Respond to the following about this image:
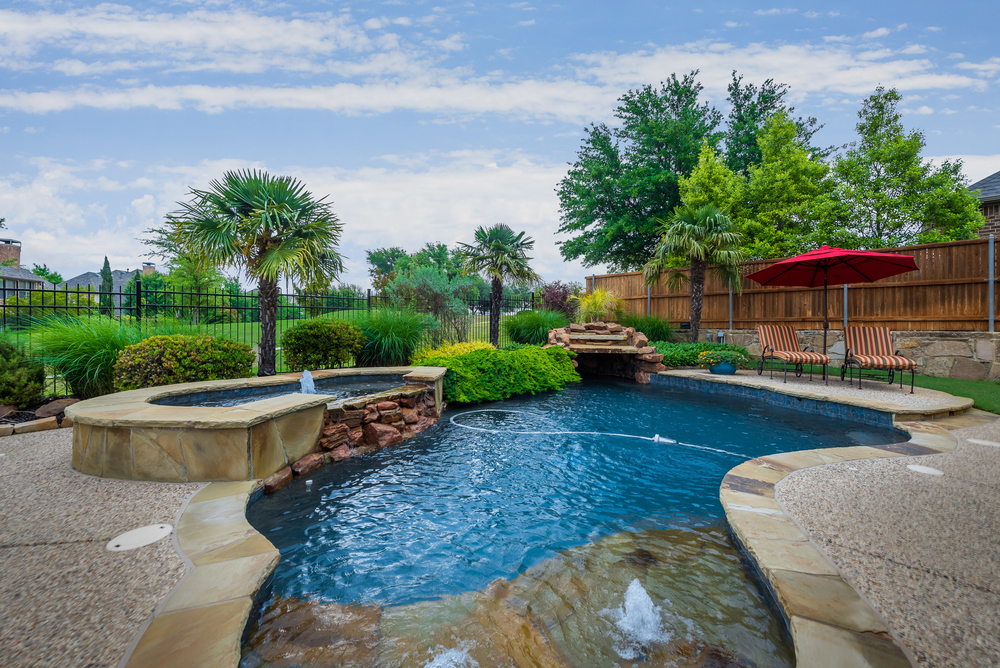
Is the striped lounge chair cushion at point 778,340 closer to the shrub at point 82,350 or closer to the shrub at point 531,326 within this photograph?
the shrub at point 531,326

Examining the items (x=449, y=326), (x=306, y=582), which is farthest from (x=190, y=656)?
(x=449, y=326)

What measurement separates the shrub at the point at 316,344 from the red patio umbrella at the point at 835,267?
7.32 meters

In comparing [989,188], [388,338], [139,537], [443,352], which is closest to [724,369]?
[443,352]

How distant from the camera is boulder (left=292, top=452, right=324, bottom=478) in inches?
131

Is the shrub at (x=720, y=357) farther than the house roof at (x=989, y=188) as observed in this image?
No

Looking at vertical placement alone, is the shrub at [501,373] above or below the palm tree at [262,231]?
below

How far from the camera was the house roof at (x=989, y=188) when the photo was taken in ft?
38.4

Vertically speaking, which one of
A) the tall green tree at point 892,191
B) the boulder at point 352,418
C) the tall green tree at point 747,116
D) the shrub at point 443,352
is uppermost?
the tall green tree at point 747,116

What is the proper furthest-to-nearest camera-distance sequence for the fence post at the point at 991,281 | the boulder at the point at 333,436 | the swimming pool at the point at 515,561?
the fence post at the point at 991,281 → the boulder at the point at 333,436 → the swimming pool at the point at 515,561

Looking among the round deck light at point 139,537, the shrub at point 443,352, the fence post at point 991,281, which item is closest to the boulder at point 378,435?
the round deck light at point 139,537

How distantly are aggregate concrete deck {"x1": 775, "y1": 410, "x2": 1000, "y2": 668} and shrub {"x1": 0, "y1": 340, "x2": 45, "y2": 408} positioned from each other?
7006mm

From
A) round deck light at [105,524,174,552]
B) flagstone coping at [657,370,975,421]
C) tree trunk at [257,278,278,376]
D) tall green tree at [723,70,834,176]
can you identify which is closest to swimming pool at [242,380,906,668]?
round deck light at [105,524,174,552]

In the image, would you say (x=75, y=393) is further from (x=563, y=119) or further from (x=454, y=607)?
(x=563, y=119)

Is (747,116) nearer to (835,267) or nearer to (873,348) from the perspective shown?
(835,267)
